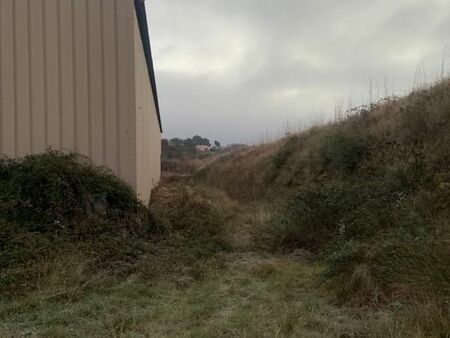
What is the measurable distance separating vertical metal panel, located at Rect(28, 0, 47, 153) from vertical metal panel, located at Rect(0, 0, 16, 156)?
291 mm

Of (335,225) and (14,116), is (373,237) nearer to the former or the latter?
(335,225)

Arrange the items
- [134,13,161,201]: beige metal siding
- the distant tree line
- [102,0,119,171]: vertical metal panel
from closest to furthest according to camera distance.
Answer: [102,0,119,171]: vertical metal panel, [134,13,161,201]: beige metal siding, the distant tree line

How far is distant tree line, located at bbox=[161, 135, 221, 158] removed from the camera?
2492 inches

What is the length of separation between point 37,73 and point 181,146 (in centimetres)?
6786

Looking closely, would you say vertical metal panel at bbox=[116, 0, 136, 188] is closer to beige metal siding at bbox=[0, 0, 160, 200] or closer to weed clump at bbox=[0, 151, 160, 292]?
beige metal siding at bbox=[0, 0, 160, 200]

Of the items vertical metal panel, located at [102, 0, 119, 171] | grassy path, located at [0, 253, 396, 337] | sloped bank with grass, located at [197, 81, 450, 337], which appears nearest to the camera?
grassy path, located at [0, 253, 396, 337]

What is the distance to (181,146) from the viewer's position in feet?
247

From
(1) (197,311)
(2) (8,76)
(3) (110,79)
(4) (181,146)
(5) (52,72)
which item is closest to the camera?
(1) (197,311)

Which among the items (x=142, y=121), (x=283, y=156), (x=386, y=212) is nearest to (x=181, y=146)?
(x=283, y=156)

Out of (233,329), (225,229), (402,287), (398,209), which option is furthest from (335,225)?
(233,329)

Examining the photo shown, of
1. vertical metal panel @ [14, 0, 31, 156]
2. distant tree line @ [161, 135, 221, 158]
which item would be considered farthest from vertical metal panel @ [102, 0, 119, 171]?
distant tree line @ [161, 135, 221, 158]

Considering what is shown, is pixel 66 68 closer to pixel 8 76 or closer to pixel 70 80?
pixel 70 80

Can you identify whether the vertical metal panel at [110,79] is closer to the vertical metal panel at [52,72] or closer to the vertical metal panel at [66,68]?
the vertical metal panel at [66,68]

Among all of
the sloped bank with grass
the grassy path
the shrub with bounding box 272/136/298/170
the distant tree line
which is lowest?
the grassy path
